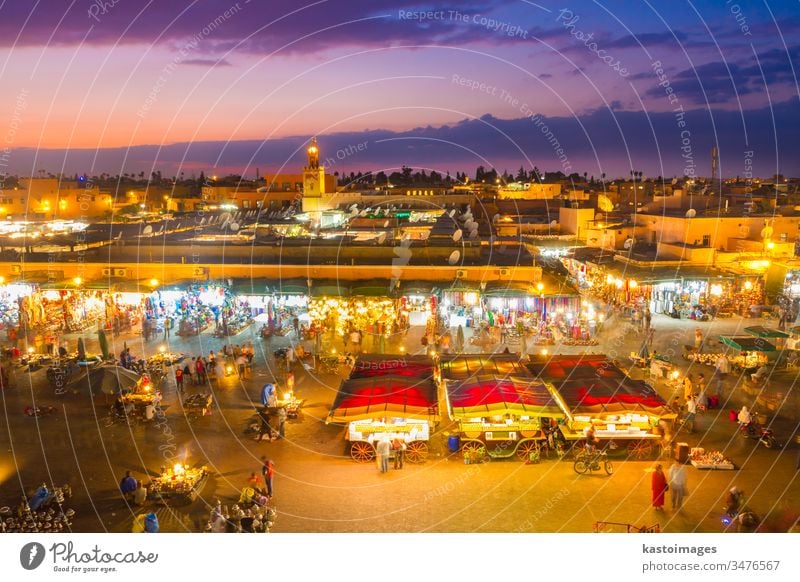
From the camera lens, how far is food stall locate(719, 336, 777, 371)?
626 inches

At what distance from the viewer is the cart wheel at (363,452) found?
440 inches

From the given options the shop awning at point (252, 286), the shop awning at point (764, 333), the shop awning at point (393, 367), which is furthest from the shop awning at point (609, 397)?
the shop awning at point (252, 286)

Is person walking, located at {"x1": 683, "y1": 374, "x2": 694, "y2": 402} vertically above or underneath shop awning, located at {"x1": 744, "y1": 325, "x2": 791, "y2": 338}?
underneath

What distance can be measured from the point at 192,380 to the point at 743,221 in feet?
76.8

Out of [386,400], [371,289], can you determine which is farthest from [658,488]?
[371,289]

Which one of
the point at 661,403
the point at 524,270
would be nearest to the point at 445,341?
the point at 524,270

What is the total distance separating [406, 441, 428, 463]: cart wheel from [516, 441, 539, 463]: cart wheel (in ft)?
5.54

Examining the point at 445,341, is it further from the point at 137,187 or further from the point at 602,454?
the point at 137,187

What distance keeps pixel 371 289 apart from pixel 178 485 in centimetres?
1139

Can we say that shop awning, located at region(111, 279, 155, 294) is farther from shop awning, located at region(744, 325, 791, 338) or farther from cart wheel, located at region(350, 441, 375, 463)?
shop awning, located at region(744, 325, 791, 338)

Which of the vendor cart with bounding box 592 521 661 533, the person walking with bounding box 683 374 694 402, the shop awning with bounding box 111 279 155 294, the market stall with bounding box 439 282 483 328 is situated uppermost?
the shop awning with bounding box 111 279 155 294

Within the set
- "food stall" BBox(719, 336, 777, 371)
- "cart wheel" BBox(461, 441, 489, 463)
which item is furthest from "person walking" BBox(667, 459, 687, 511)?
"food stall" BBox(719, 336, 777, 371)

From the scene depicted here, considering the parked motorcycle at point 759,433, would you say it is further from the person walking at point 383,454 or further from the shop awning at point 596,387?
the person walking at point 383,454

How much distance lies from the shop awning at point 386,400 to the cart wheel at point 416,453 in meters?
0.53
